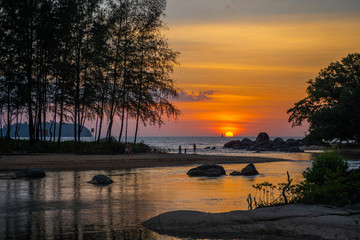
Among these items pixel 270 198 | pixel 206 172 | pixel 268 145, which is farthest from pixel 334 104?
pixel 268 145

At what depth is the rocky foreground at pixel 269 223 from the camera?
980 centimetres

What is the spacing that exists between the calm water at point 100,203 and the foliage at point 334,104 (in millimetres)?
5680

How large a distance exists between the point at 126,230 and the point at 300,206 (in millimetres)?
4892

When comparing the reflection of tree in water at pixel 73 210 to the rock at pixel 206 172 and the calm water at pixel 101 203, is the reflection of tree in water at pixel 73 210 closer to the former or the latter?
the calm water at pixel 101 203

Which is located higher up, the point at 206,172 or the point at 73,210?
the point at 206,172

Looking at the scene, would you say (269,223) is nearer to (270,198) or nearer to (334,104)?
(270,198)

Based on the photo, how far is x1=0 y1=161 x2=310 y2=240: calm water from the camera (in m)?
10.9

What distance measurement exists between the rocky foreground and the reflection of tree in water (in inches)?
32.6

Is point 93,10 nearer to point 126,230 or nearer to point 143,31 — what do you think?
point 143,31

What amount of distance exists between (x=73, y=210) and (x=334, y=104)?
33.5m

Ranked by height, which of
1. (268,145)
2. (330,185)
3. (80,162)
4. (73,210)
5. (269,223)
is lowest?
(73,210)

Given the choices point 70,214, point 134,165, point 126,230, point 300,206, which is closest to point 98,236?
point 126,230

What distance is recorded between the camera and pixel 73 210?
46.3ft

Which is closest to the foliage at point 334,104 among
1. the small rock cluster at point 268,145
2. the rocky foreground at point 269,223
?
the rocky foreground at point 269,223
